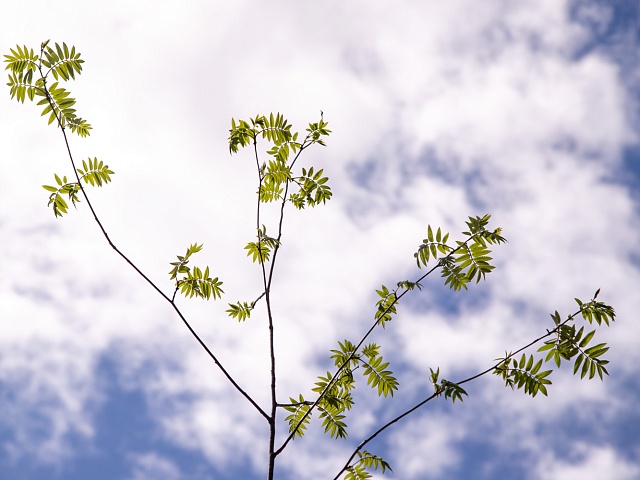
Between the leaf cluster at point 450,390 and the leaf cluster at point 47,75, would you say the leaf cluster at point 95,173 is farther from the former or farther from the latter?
the leaf cluster at point 450,390

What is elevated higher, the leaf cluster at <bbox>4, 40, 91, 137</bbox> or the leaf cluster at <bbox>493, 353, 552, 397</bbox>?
the leaf cluster at <bbox>4, 40, 91, 137</bbox>

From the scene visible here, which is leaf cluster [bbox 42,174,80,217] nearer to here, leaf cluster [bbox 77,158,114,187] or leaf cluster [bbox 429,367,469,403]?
leaf cluster [bbox 77,158,114,187]

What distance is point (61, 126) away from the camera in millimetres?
3969

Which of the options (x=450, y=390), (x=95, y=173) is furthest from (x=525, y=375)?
(x=95, y=173)

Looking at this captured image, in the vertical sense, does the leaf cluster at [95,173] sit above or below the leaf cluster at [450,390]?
above

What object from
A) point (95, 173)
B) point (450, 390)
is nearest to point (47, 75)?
point (95, 173)

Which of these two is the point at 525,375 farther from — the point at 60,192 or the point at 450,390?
the point at 60,192

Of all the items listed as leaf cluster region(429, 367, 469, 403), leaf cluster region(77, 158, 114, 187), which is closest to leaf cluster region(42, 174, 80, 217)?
leaf cluster region(77, 158, 114, 187)

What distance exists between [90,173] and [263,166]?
118cm

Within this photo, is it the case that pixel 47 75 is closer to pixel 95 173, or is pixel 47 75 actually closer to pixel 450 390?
pixel 95 173

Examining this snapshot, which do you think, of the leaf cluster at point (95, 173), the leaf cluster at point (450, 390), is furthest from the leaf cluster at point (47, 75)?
the leaf cluster at point (450, 390)

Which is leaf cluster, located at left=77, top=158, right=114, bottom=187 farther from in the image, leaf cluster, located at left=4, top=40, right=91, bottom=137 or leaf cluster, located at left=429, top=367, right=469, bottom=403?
leaf cluster, located at left=429, top=367, right=469, bottom=403

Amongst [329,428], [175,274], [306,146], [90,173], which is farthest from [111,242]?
[329,428]

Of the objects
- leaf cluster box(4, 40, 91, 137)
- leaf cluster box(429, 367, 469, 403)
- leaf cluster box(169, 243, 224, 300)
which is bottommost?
leaf cluster box(429, 367, 469, 403)
